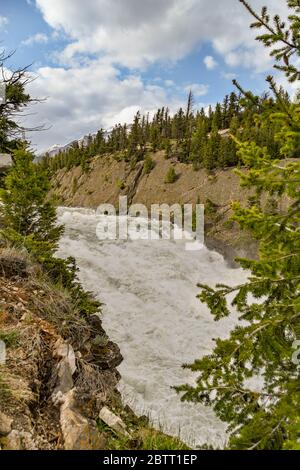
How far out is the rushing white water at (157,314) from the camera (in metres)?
7.80

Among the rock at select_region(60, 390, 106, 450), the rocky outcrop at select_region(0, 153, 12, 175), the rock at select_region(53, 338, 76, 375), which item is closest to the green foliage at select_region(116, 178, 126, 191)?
the rocky outcrop at select_region(0, 153, 12, 175)

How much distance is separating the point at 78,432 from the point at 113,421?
→ 1.85 ft

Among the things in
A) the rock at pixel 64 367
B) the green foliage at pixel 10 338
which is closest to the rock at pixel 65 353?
the rock at pixel 64 367

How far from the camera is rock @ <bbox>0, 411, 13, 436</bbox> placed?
9.37 ft

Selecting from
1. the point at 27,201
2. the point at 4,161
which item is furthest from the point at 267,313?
the point at 4,161

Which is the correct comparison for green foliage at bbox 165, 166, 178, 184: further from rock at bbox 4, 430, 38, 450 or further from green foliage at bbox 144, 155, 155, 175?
rock at bbox 4, 430, 38, 450

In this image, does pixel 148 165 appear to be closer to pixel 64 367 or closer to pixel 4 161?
pixel 4 161

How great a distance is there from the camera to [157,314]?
42.4ft

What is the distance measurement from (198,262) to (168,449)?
17600 millimetres

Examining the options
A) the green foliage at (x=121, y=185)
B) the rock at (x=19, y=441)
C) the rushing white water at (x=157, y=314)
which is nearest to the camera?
the rock at (x=19, y=441)

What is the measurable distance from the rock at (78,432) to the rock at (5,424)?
1.59ft

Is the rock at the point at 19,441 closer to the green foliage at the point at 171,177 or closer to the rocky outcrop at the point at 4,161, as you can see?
the rocky outcrop at the point at 4,161
